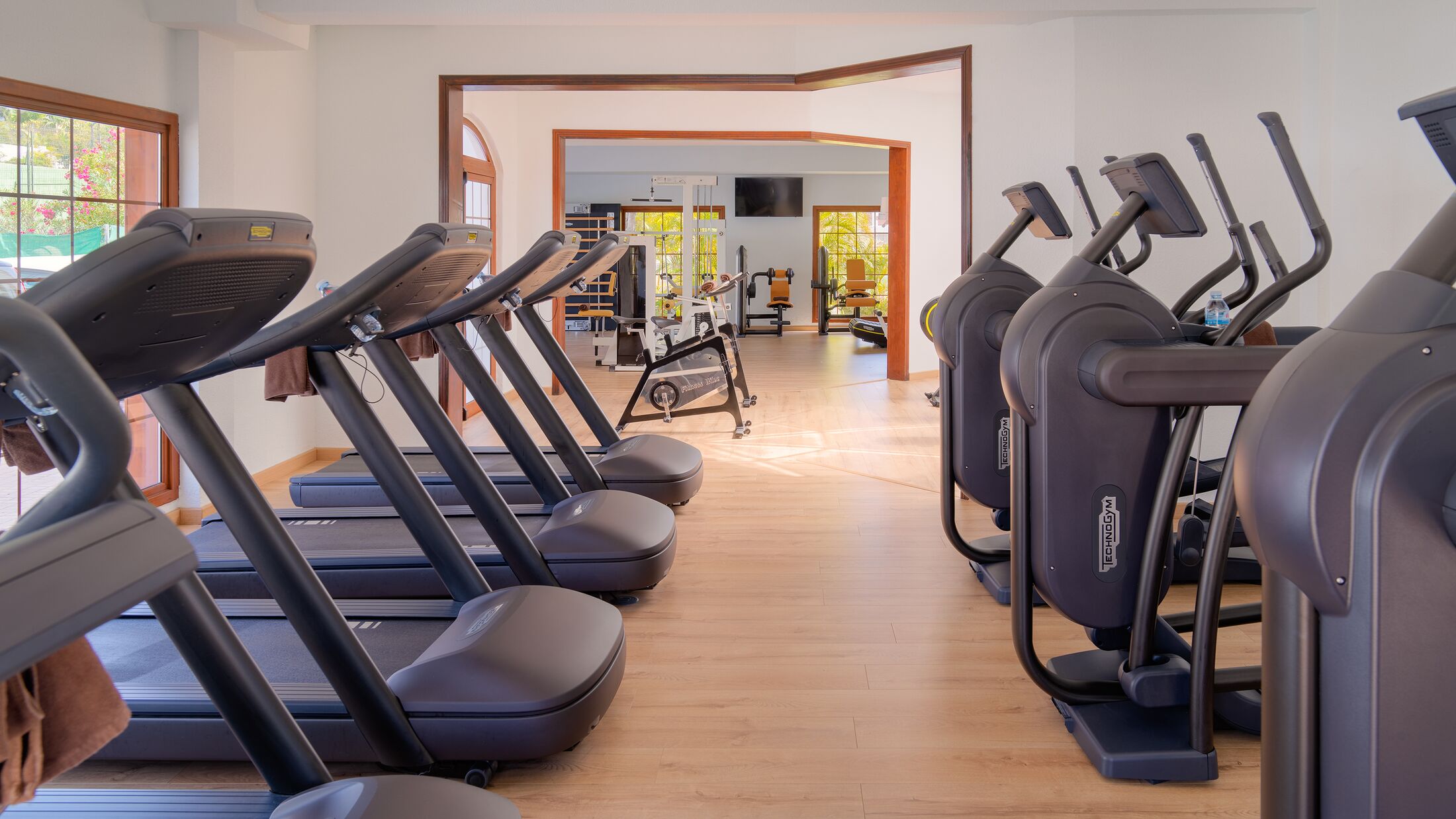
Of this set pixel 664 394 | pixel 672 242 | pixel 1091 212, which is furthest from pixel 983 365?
pixel 672 242

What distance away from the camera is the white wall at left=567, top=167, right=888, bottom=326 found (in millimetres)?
15680

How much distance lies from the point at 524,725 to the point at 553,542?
112cm

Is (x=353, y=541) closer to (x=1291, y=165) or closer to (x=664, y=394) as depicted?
(x=1291, y=165)

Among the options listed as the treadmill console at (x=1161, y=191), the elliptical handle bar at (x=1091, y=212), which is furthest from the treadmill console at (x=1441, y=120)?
the elliptical handle bar at (x=1091, y=212)

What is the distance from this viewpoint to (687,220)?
9.66 m

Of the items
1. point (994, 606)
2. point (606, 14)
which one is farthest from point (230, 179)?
Answer: point (994, 606)

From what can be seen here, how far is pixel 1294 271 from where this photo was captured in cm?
226

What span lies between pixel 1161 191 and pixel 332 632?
1.87 m

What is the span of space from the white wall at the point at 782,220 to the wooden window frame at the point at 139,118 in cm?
1131

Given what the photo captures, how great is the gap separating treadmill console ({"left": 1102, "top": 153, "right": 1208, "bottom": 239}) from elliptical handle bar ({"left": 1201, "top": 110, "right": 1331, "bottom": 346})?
187mm

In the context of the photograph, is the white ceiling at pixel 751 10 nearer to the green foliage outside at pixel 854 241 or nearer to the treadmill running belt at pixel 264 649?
the treadmill running belt at pixel 264 649

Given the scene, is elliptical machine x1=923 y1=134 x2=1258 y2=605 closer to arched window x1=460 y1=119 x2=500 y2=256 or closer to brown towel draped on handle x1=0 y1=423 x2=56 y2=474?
brown towel draped on handle x1=0 y1=423 x2=56 y2=474

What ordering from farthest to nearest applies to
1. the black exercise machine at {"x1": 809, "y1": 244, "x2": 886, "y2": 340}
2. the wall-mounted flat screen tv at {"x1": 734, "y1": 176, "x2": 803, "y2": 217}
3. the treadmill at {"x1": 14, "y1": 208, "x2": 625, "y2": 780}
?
the wall-mounted flat screen tv at {"x1": 734, "y1": 176, "x2": 803, "y2": 217} < the black exercise machine at {"x1": 809, "y1": 244, "x2": 886, "y2": 340} < the treadmill at {"x1": 14, "y1": 208, "x2": 625, "y2": 780}

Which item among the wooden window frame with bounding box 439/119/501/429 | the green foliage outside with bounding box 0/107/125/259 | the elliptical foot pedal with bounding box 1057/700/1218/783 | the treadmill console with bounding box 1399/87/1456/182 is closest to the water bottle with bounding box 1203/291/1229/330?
the elliptical foot pedal with bounding box 1057/700/1218/783
